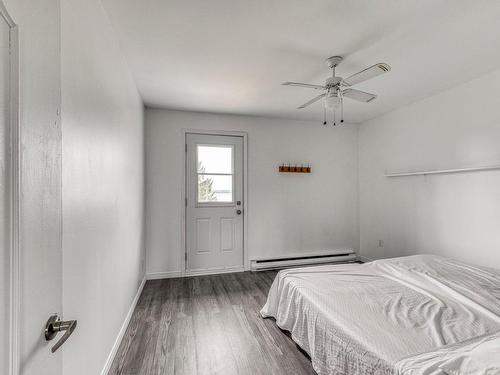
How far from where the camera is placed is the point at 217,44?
2.04 meters

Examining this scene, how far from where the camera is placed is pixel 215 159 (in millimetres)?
3875

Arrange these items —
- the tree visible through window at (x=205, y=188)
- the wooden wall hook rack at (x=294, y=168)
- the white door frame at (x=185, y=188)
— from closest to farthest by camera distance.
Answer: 1. the white door frame at (x=185, y=188)
2. the tree visible through window at (x=205, y=188)
3. the wooden wall hook rack at (x=294, y=168)

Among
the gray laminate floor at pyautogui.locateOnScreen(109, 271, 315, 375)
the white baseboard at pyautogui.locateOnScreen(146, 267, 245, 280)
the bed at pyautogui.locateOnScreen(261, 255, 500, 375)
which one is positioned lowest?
the gray laminate floor at pyautogui.locateOnScreen(109, 271, 315, 375)

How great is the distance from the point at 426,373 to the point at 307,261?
3113 mm

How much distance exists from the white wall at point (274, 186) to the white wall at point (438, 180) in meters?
0.38

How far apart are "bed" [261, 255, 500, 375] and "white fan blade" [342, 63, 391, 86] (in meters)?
1.68

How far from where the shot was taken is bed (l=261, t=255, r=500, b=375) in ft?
4.20

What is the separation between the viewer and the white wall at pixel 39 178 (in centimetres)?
52

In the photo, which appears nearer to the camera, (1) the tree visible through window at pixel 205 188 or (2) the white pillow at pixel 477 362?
(2) the white pillow at pixel 477 362

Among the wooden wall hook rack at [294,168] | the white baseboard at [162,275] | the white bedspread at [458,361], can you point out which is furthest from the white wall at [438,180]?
the white baseboard at [162,275]

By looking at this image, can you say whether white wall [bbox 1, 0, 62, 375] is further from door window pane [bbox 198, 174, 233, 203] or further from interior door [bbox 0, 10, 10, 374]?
door window pane [bbox 198, 174, 233, 203]

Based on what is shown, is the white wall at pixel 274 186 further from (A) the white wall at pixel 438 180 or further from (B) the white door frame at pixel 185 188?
(A) the white wall at pixel 438 180

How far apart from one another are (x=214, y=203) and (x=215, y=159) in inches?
27.0

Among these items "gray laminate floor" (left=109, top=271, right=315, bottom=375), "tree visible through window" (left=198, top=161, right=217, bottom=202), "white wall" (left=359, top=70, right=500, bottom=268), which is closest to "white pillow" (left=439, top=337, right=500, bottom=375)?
"gray laminate floor" (left=109, top=271, right=315, bottom=375)
